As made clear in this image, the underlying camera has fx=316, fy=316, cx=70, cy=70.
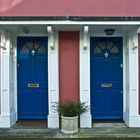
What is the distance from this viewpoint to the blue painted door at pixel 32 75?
32.2ft

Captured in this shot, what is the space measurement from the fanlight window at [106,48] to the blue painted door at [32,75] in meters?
1.61

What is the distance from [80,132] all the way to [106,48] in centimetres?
279

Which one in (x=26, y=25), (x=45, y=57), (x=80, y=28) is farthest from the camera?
(x=45, y=57)

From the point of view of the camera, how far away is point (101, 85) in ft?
32.2

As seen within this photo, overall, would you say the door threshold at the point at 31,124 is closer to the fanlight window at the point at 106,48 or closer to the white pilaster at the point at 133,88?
the white pilaster at the point at 133,88

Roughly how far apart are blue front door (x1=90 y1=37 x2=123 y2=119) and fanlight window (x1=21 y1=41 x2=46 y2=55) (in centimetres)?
155

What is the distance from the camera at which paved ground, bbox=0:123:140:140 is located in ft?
26.9

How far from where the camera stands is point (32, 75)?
9.86 m

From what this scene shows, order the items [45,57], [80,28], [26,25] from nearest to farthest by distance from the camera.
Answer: [26,25] < [80,28] < [45,57]

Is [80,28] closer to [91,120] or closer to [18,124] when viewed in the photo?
[91,120]

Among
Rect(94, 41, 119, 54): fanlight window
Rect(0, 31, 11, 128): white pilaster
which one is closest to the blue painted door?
Rect(0, 31, 11, 128): white pilaster

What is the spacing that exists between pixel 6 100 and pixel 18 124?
2.89 feet
